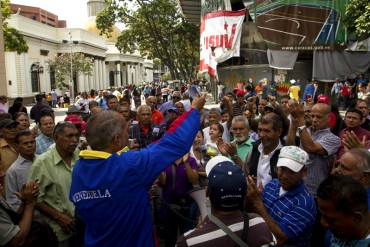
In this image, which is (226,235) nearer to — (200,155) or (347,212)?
(347,212)

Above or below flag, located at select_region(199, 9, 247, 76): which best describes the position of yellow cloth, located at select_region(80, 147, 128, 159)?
below

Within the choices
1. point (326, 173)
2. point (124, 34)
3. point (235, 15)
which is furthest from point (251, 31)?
point (326, 173)

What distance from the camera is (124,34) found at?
28.8 meters

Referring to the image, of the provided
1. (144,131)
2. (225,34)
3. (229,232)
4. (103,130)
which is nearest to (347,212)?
(229,232)

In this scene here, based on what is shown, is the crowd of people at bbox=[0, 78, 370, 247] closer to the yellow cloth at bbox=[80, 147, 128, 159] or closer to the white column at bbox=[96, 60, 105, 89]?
the yellow cloth at bbox=[80, 147, 128, 159]

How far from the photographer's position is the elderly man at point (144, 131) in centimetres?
582

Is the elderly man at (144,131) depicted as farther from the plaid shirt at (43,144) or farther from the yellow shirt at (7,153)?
the yellow shirt at (7,153)

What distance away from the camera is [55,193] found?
3.38 m

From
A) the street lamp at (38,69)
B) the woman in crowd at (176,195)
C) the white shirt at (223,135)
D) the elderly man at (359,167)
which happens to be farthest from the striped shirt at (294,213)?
the street lamp at (38,69)

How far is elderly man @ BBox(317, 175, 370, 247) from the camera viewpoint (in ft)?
6.16

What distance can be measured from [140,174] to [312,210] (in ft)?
4.06

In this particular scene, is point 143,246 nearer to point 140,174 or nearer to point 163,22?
point 140,174

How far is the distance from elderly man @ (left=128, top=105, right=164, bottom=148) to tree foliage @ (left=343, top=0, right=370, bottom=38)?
34.4 ft

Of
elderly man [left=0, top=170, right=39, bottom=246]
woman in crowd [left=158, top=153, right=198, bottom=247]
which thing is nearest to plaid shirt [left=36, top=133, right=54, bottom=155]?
woman in crowd [left=158, top=153, right=198, bottom=247]
